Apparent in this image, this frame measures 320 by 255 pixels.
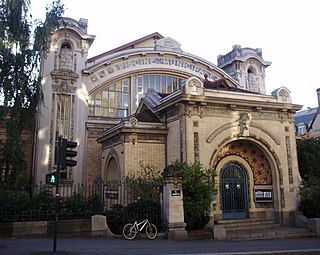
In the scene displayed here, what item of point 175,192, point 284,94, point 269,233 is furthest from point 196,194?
point 284,94

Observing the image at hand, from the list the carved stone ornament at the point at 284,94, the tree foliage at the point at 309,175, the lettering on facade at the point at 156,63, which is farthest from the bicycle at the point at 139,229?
the lettering on facade at the point at 156,63

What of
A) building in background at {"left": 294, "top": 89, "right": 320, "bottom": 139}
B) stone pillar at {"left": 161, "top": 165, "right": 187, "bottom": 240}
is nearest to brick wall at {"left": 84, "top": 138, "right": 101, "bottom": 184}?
stone pillar at {"left": 161, "top": 165, "right": 187, "bottom": 240}

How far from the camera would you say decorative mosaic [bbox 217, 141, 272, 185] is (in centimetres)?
1992

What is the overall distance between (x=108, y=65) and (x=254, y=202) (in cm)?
1426

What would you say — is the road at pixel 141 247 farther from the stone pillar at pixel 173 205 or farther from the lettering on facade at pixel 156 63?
the lettering on facade at pixel 156 63

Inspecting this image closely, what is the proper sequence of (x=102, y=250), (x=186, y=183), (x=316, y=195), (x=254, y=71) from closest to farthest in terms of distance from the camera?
(x=102, y=250) → (x=186, y=183) → (x=316, y=195) → (x=254, y=71)

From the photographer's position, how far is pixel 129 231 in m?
14.4

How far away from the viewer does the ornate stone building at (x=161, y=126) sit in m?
18.5

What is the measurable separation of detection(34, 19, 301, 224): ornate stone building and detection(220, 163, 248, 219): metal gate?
0.17ft

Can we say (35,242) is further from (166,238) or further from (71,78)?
(71,78)

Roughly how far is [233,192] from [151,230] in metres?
6.39

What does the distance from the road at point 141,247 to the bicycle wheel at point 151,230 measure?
1.03 ft

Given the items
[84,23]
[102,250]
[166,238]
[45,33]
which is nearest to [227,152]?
[166,238]

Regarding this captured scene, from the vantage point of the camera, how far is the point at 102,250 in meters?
11.5
